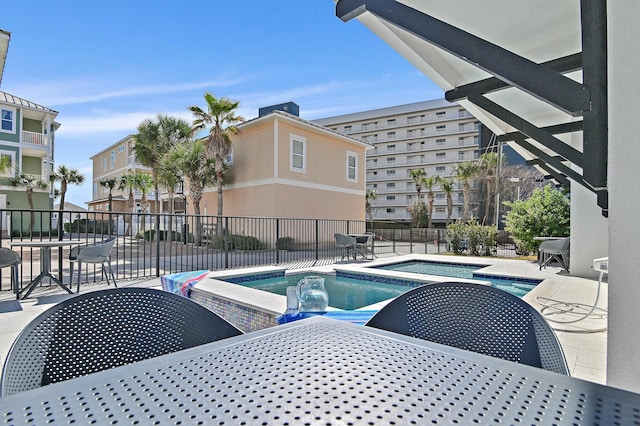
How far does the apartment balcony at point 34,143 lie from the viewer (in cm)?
1909

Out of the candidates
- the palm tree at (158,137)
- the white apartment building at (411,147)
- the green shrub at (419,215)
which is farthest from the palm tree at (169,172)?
the white apartment building at (411,147)

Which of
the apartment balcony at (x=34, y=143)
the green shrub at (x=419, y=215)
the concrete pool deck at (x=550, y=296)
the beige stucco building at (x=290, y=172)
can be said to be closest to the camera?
the concrete pool deck at (x=550, y=296)

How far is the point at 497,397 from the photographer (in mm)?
789

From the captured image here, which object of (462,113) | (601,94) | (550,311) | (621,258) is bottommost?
(550,311)

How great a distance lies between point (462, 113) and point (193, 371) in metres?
38.8

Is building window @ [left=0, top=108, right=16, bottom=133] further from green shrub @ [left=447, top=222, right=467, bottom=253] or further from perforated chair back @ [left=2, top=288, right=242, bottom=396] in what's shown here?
perforated chair back @ [left=2, top=288, right=242, bottom=396]

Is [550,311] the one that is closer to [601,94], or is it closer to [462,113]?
[601,94]

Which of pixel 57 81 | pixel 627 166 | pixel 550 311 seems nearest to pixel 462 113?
pixel 57 81

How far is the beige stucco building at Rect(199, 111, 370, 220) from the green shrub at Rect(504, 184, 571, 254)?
24.2 ft

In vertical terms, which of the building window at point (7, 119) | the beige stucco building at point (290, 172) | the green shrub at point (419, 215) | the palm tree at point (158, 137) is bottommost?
the green shrub at point (419, 215)

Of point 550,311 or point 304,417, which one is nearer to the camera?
point 304,417

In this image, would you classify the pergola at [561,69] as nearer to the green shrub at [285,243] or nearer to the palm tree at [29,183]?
the green shrub at [285,243]

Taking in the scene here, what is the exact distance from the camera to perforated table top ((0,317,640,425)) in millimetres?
701

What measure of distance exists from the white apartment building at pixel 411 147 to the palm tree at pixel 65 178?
24603 mm
